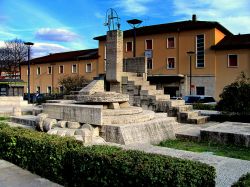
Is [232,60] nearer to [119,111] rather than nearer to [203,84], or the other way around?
[203,84]

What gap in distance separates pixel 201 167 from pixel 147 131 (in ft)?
15.8

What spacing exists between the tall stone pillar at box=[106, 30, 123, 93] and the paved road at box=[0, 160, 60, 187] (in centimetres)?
839

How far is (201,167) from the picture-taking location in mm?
4121

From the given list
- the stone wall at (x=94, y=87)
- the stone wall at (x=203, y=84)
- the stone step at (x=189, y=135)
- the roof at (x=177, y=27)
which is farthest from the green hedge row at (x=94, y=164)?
the roof at (x=177, y=27)

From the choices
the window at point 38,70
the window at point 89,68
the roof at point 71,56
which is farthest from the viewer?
the window at point 38,70

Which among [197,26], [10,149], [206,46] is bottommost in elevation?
[10,149]

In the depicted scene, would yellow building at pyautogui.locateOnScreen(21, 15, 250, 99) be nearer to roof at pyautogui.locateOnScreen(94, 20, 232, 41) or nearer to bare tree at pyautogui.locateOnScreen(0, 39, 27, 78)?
roof at pyautogui.locateOnScreen(94, 20, 232, 41)

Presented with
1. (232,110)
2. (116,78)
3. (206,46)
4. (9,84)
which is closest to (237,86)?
(232,110)

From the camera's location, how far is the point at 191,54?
127 feet

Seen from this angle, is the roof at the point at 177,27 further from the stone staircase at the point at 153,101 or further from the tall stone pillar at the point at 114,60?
the stone staircase at the point at 153,101

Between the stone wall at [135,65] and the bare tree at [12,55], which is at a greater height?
the bare tree at [12,55]

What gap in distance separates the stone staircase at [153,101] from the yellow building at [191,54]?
931 inches

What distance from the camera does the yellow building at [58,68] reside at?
1937 inches

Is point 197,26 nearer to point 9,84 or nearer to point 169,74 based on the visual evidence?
point 169,74
